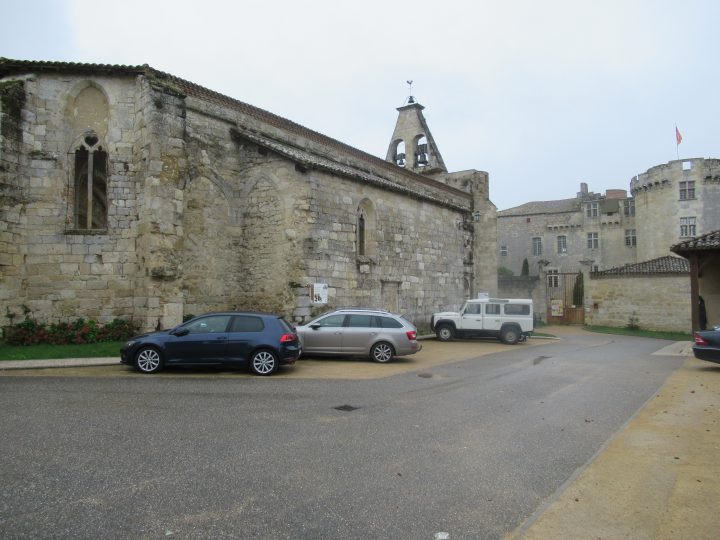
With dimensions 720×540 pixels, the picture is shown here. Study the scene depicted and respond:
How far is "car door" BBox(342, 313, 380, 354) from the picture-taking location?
1351 centimetres

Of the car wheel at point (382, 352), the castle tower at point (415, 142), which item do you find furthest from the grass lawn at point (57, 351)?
the castle tower at point (415, 142)

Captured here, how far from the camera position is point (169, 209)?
1437cm

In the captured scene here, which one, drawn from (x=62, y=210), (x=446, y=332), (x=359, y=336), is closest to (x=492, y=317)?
(x=446, y=332)

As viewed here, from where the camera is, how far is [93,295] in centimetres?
1441

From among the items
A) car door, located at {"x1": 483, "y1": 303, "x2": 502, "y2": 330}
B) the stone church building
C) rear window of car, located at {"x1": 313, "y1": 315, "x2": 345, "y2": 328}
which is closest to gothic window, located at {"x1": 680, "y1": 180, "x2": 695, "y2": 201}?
car door, located at {"x1": 483, "y1": 303, "x2": 502, "y2": 330}

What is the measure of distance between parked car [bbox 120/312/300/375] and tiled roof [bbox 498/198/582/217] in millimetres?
53603

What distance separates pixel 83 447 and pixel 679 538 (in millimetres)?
5654

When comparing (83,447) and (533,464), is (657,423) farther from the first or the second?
(83,447)

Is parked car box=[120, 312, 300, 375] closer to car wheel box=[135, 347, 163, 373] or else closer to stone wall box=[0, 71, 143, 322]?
car wheel box=[135, 347, 163, 373]

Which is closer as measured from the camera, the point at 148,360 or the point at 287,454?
the point at 287,454

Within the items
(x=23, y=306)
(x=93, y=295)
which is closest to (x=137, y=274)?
(x=93, y=295)

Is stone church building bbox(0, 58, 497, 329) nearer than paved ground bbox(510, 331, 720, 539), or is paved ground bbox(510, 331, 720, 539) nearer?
paved ground bbox(510, 331, 720, 539)

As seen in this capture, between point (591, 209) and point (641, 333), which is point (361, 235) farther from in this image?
point (591, 209)

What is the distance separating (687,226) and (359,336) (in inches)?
1728
